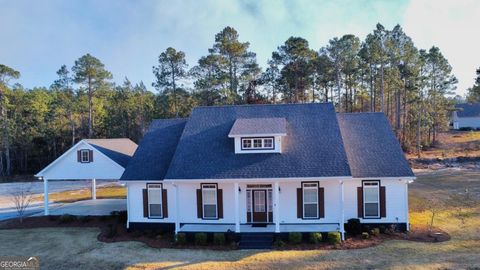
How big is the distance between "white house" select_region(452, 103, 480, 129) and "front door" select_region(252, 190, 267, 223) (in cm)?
7294

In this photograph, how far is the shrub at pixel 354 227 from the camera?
677 inches

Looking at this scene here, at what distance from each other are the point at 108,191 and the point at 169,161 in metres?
18.8

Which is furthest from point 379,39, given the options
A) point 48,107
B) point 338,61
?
point 48,107

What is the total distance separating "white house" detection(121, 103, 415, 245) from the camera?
17.2m

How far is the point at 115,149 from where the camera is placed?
25.0m

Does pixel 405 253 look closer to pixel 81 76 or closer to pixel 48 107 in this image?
pixel 81 76

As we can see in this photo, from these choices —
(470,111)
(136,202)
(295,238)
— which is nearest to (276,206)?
(295,238)

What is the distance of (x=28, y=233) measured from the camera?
19844 mm

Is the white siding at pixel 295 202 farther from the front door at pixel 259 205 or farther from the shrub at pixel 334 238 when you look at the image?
the shrub at pixel 334 238

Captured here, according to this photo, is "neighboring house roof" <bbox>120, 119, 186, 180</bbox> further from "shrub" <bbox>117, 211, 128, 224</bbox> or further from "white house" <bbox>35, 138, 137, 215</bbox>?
"shrub" <bbox>117, 211, 128, 224</bbox>


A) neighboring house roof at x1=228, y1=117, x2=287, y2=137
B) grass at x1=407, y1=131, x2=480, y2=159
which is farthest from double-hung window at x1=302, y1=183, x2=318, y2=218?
grass at x1=407, y1=131, x2=480, y2=159

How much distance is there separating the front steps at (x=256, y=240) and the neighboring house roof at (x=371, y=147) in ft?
17.4

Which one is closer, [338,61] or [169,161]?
[169,161]

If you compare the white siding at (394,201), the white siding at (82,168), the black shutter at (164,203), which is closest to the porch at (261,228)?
the black shutter at (164,203)
